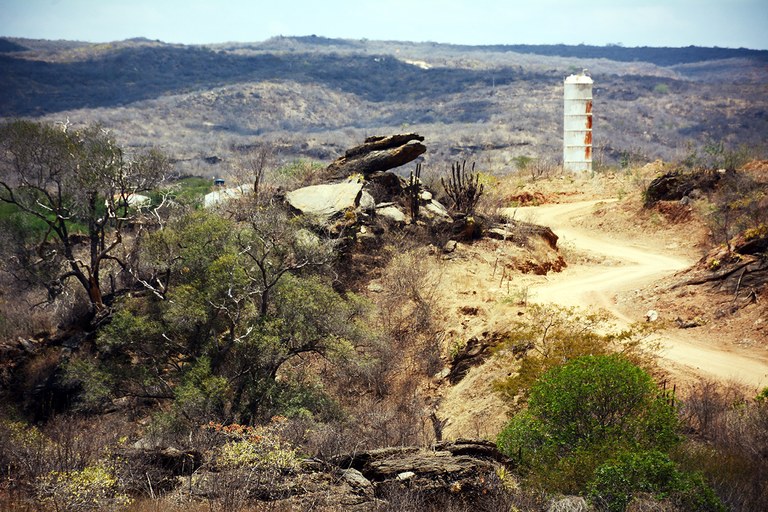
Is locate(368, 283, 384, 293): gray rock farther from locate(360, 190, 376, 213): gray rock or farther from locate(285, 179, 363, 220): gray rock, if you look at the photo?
locate(360, 190, 376, 213): gray rock

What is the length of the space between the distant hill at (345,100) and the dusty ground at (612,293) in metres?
38.3

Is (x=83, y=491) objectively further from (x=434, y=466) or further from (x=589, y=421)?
(x=589, y=421)

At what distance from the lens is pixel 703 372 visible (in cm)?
1343

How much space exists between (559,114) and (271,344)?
84980 millimetres

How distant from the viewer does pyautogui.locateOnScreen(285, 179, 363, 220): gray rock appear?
20734 mm

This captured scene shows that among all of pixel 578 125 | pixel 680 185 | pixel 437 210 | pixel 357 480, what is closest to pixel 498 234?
pixel 437 210

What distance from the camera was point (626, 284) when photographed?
61.0 feet

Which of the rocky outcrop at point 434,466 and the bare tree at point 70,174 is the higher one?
the bare tree at point 70,174

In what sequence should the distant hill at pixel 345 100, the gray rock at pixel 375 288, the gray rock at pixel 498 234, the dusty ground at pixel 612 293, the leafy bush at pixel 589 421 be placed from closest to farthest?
1. the leafy bush at pixel 589 421
2. the dusty ground at pixel 612 293
3. the gray rock at pixel 375 288
4. the gray rock at pixel 498 234
5. the distant hill at pixel 345 100

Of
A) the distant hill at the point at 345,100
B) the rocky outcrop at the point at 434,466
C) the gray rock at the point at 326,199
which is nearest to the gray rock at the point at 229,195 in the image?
the gray rock at the point at 326,199

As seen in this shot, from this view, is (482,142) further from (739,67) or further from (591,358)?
(739,67)

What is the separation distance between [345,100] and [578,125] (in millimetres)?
72323

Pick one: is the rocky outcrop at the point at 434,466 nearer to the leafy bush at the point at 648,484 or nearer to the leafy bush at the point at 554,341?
the leafy bush at the point at 648,484

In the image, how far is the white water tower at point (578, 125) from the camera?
36500mm
